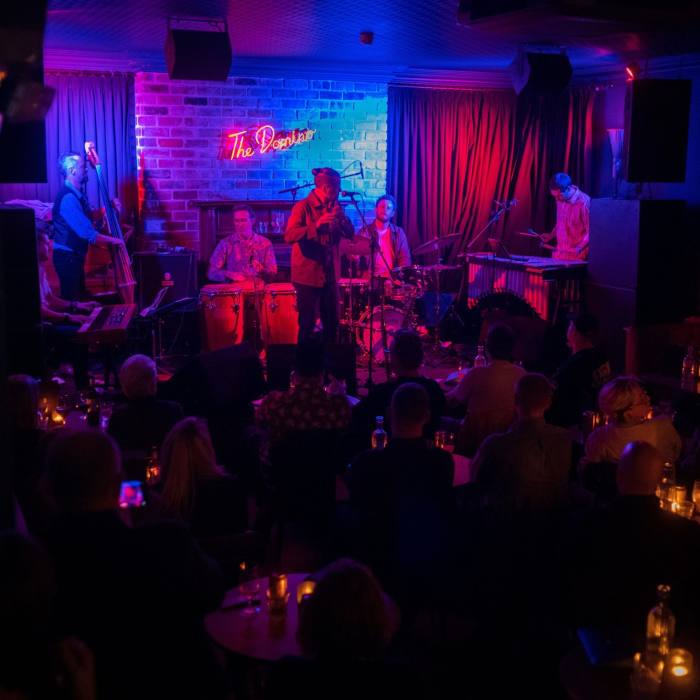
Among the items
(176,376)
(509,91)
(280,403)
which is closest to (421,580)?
(280,403)

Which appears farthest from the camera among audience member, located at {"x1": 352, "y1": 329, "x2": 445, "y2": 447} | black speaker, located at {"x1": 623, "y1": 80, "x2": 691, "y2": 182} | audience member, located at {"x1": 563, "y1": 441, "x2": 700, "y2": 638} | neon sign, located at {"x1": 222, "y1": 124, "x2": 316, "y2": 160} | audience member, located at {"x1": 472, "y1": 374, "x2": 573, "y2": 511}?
neon sign, located at {"x1": 222, "y1": 124, "x2": 316, "y2": 160}

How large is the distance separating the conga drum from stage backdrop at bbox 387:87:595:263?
3079 mm

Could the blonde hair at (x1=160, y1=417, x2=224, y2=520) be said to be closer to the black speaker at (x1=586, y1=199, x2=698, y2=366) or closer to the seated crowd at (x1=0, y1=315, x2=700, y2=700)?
the seated crowd at (x1=0, y1=315, x2=700, y2=700)

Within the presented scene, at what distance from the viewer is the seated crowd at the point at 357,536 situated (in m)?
2.10

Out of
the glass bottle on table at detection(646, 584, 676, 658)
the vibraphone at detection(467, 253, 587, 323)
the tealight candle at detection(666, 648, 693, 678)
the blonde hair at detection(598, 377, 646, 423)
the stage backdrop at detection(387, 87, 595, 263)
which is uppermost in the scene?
the stage backdrop at detection(387, 87, 595, 263)

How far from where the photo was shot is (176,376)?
602 cm

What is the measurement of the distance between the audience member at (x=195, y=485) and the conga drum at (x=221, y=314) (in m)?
4.87

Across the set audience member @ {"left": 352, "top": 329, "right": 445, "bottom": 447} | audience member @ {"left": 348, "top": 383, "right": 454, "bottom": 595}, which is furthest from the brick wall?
audience member @ {"left": 348, "top": 383, "right": 454, "bottom": 595}

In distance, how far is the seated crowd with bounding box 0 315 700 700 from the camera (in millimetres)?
2102

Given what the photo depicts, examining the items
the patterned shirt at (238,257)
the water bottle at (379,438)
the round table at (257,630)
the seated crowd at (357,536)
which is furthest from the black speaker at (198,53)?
the round table at (257,630)

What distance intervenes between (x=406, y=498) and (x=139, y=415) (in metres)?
1.54

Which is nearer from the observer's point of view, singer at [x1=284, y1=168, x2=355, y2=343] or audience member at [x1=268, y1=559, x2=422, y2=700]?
audience member at [x1=268, y1=559, x2=422, y2=700]

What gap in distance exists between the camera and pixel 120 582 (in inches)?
93.4

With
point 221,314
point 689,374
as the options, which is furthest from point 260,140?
point 689,374
